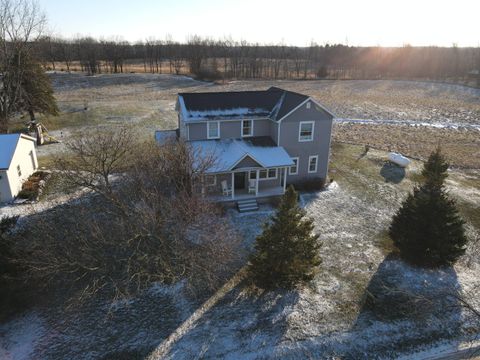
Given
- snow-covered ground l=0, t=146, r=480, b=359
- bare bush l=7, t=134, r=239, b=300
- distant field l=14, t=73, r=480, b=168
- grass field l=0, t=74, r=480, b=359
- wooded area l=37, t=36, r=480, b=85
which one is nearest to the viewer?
snow-covered ground l=0, t=146, r=480, b=359

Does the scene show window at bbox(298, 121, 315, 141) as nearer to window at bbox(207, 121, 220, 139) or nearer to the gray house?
the gray house

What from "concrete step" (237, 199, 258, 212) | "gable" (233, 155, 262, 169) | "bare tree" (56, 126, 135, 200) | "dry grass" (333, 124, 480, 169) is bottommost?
"concrete step" (237, 199, 258, 212)

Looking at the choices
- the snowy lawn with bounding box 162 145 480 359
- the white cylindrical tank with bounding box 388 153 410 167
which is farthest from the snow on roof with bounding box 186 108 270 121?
the white cylindrical tank with bounding box 388 153 410 167

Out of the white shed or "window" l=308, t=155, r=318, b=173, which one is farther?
"window" l=308, t=155, r=318, b=173

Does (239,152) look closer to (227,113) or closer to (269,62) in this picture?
(227,113)

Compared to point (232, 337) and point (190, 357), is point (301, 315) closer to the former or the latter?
point (232, 337)

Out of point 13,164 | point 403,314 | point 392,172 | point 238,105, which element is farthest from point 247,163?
point 13,164

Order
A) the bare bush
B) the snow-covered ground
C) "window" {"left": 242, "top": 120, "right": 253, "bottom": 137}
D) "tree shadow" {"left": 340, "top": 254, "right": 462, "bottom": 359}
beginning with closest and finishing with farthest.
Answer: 1. the snow-covered ground
2. "tree shadow" {"left": 340, "top": 254, "right": 462, "bottom": 359}
3. the bare bush
4. "window" {"left": 242, "top": 120, "right": 253, "bottom": 137}

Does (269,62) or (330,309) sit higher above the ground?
(269,62)
